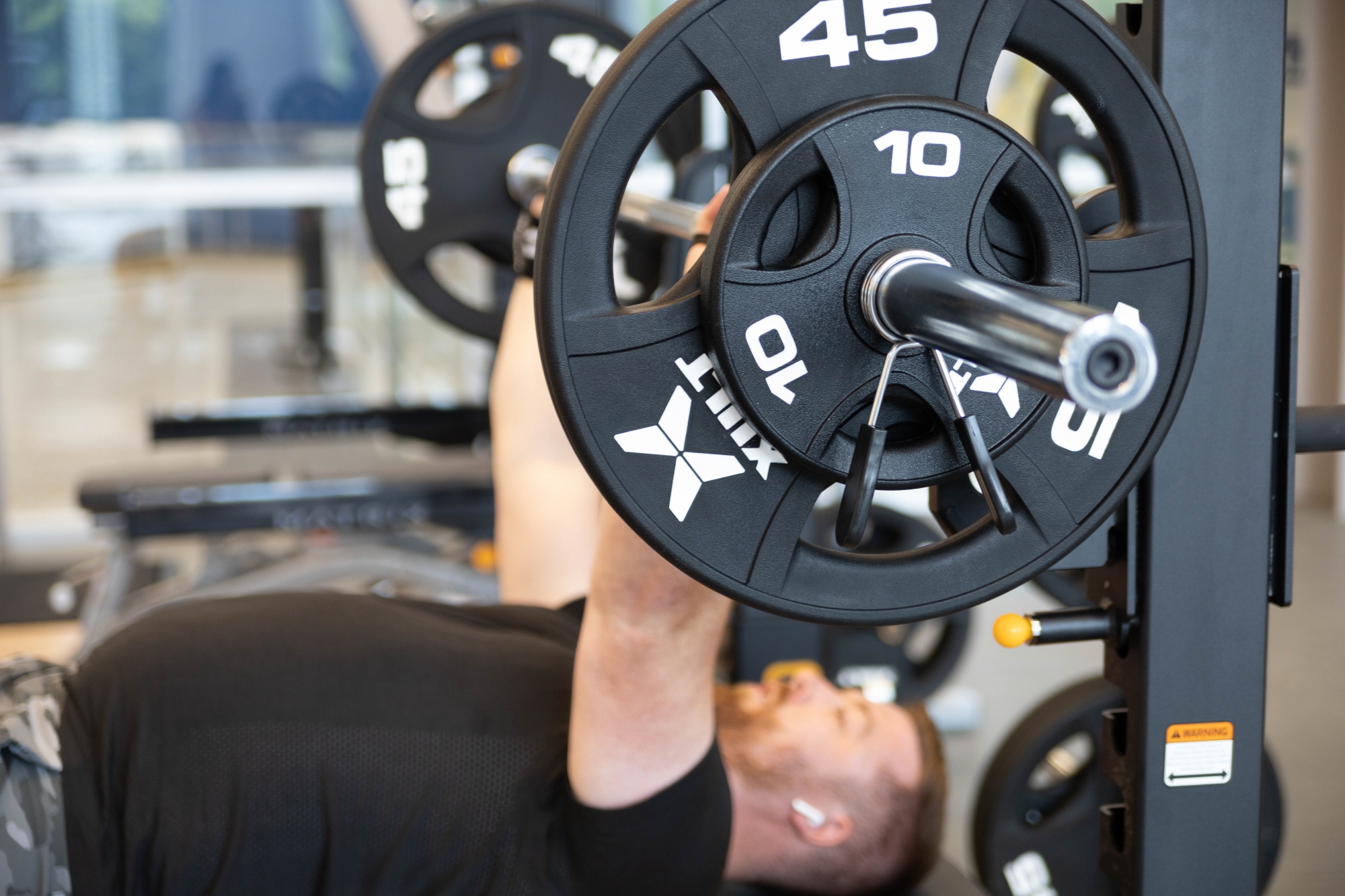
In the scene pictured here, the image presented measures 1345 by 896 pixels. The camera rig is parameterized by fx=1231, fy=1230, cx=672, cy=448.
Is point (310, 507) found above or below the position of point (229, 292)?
below

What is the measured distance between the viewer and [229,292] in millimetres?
4117

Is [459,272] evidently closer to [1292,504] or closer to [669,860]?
[669,860]

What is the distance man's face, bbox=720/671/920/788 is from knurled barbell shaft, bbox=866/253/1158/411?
851 mm

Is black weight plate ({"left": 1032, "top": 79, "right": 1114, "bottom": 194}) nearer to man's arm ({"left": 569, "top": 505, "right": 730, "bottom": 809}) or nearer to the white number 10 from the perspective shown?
man's arm ({"left": 569, "top": 505, "right": 730, "bottom": 809})

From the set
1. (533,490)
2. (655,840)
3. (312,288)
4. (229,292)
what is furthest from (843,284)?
(229,292)

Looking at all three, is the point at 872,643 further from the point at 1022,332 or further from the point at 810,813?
the point at 1022,332

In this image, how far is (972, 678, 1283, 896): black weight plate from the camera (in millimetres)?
1639

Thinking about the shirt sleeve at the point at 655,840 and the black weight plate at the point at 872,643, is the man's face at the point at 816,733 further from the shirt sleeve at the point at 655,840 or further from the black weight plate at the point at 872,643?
the black weight plate at the point at 872,643

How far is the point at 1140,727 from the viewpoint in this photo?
2.91ft

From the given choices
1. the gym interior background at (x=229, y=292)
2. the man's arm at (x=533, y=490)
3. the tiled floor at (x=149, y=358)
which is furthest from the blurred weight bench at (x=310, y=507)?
the man's arm at (x=533, y=490)

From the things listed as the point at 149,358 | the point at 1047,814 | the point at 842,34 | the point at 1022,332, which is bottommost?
the point at 1047,814

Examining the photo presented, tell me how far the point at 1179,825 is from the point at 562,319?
600 millimetres

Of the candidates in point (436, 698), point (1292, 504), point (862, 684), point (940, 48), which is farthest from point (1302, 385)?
point (940, 48)

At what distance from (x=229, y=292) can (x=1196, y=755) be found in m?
3.80
